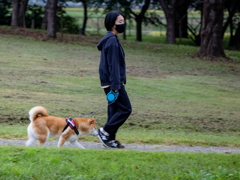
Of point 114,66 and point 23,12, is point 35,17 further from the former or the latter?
point 114,66

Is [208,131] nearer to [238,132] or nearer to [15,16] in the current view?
[238,132]

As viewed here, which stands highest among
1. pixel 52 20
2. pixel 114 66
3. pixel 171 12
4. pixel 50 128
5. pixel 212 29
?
pixel 171 12

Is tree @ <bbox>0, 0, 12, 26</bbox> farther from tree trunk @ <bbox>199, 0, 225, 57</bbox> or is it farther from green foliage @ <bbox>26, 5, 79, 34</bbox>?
tree trunk @ <bbox>199, 0, 225, 57</bbox>

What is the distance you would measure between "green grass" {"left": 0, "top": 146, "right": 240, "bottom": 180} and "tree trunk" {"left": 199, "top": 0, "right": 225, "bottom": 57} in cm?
2102

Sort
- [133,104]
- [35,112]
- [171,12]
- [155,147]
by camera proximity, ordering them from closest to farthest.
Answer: [35,112]
[155,147]
[133,104]
[171,12]

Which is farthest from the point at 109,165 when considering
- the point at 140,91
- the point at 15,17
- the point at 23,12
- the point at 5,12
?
the point at 5,12

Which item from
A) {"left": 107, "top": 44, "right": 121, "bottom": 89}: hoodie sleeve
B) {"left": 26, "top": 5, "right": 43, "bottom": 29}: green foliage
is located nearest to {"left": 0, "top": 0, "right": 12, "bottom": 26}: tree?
{"left": 26, "top": 5, "right": 43, "bottom": 29}: green foliage

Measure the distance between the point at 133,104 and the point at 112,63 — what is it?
21.5 ft

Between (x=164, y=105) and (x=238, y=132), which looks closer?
(x=238, y=132)

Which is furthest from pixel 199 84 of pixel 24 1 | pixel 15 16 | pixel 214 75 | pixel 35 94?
pixel 24 1

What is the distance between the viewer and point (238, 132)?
11023mm

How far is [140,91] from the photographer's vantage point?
16.3 meters

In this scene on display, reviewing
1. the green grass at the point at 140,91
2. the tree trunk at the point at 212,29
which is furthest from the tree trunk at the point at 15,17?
the tree trunk at the point at 212,29

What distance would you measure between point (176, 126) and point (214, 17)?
56.3 ft
